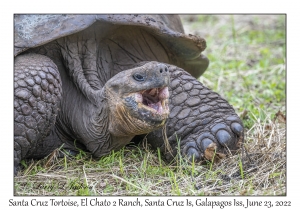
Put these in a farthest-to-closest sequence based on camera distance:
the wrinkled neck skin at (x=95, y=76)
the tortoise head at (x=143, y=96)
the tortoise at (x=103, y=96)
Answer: the wrinkled neck skin at (x=95, y=76), the tortoise at (x=103, y=96), the tortoise head at (x=143, y=96)

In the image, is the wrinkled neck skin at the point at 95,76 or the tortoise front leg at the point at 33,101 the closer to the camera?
the tortoise front leg at the point at 33,101

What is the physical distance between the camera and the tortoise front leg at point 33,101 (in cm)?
380

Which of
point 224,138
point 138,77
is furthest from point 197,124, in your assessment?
point 138,77

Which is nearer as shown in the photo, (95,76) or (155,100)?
(155,100)

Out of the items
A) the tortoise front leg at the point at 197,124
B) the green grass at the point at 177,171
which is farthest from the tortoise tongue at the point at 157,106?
the tortoise front leg at the point at 197,124

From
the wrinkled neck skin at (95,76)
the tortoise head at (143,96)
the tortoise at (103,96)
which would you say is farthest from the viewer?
the wrinkled neck skin at (95,76)

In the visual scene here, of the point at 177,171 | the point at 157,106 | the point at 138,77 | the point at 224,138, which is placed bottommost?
the point at 177,171

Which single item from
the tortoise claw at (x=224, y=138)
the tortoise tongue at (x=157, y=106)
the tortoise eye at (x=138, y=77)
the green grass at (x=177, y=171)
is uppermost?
the tortoise eye at (x=138, y=77)

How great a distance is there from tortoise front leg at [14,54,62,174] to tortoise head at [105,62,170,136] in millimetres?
463

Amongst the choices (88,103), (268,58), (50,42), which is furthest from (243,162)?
(268,58)

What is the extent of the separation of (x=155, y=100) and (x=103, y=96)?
447 mm

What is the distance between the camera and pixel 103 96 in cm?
394

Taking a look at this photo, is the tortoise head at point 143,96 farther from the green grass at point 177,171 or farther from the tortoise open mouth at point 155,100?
the green grass at point 177,171

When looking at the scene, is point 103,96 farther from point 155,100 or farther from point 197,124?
point 197,124
